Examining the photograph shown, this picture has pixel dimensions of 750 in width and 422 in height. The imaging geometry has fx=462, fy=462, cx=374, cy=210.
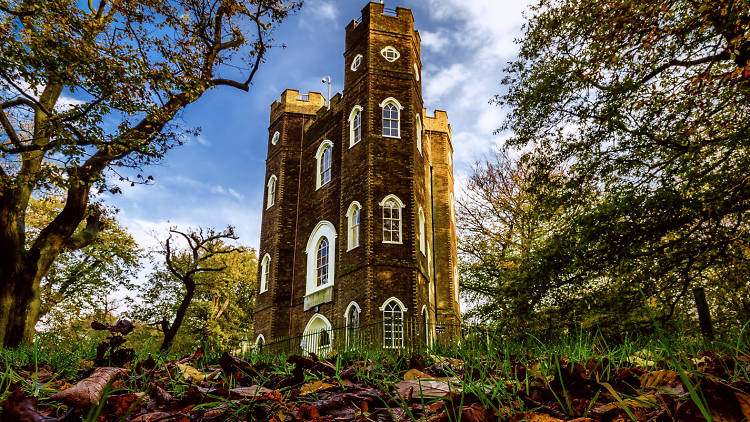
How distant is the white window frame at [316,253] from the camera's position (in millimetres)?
21312

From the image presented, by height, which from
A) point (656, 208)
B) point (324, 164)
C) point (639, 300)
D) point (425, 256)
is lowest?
point (639, 300)

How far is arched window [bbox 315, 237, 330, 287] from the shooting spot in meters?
22.0

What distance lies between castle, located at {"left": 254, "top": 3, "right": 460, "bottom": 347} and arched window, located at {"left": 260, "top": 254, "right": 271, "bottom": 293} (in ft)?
0.18

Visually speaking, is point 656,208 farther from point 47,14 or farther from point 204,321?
point 204,321

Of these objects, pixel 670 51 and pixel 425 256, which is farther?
pixel 425 256

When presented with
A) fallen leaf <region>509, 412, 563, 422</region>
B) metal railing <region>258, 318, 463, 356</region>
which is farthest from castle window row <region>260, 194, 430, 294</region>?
fallen leaf <region>509, 412, 563, 422</region>

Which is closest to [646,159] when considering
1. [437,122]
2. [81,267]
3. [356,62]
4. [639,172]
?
[639,172]

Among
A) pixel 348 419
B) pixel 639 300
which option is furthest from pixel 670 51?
pixel 348 419

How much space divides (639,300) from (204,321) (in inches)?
1378

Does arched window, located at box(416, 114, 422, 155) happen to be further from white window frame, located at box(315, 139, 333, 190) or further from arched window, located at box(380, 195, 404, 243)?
white window frame, located at box(315, 139, 333, 190)

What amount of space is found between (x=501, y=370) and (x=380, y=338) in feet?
40.3

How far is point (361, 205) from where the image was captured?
2005cm

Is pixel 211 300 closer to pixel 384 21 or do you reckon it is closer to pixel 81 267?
pixel 81 267

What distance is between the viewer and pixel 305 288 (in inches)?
902
